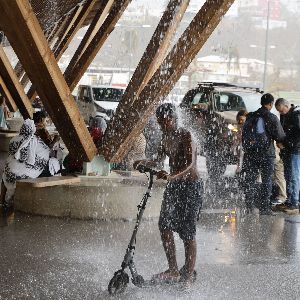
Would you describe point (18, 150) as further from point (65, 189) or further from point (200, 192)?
point (200, 192)

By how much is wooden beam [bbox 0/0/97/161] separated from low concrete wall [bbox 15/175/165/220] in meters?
0.62

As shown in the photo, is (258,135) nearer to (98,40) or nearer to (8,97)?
(98,40)

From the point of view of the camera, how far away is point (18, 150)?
9.87 m

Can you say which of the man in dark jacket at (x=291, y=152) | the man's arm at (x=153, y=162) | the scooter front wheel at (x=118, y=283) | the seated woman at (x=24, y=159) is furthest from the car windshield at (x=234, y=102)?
the scooter front wheel at (x=118, y=283)

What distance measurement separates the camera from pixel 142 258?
292 inches

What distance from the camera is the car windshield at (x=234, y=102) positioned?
17.6m

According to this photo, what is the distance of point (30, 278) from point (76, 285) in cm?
48

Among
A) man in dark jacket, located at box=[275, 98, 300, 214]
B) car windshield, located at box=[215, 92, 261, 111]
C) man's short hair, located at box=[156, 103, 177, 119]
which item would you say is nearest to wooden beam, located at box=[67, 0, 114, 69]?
car windshield, located at box=[215, 92, 261, 111]

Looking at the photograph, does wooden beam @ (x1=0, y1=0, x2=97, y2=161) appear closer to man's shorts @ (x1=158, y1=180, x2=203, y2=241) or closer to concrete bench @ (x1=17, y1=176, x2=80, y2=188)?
concrete bench @ (x1=17, y1=176, x2=80, y2=188)

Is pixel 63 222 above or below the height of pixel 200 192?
below

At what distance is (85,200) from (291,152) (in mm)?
3679

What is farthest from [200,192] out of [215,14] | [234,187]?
[234,187]

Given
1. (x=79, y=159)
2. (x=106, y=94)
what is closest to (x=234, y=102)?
(x=79, y=159)

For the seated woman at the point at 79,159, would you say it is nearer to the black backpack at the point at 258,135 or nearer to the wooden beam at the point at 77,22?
the black backpack at the point at 258,135
